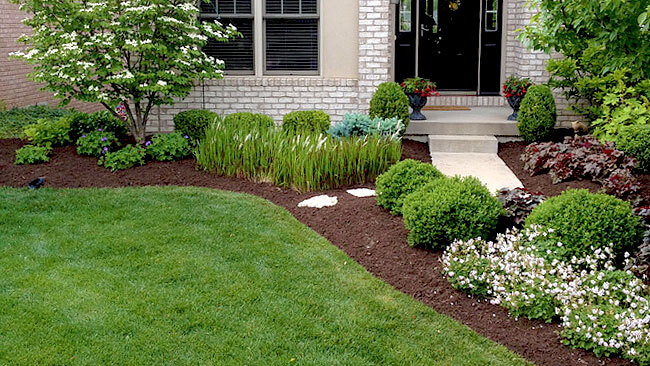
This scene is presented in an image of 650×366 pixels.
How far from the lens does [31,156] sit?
8.24 m

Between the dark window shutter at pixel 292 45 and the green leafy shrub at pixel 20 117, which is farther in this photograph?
the green leafy shrub at pixel 20 117

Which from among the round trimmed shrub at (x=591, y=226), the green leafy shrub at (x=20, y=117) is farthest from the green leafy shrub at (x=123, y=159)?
the round trimmed shrub at (x=591, y=226)

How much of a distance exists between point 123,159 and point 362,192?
9.29 feet

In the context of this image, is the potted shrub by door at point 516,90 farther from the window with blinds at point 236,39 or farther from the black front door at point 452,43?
the window with blinds at point 236,39

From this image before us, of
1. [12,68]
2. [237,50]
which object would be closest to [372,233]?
[237,50]

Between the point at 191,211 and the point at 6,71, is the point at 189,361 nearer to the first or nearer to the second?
the point at 191,211

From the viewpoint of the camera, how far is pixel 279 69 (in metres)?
10.4

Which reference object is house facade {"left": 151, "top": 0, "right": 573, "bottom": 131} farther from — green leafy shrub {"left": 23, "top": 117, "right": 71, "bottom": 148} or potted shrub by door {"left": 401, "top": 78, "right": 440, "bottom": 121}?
green leafy shrub {"left": 23, "top": 117, "right": 71, "bottom": 148}

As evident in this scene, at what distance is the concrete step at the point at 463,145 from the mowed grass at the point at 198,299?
366 centimetres

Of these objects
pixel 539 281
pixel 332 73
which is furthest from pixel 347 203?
pixel 332 73

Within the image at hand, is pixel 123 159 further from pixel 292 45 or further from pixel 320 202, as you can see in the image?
→ pixel 292 45

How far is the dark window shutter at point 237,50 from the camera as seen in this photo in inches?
405

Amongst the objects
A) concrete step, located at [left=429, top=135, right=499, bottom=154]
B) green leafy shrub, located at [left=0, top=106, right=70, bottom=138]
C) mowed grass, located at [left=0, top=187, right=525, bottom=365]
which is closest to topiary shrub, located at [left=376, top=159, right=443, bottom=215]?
mowed grass, located at [left=0, top=187, right=525, bottom=365]

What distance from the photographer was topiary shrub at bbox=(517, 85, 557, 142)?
9227mm
